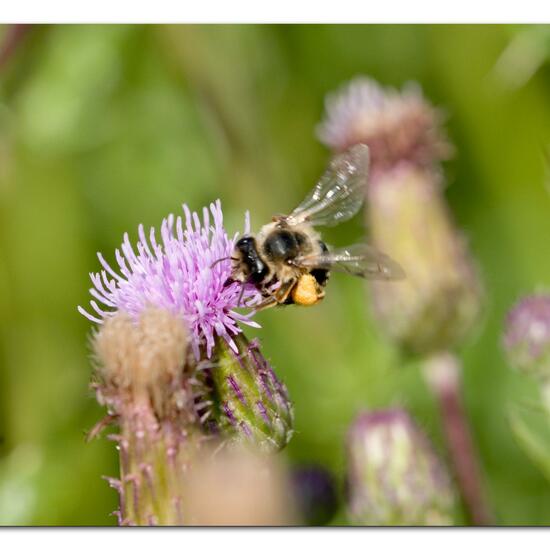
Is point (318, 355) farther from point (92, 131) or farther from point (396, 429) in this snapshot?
point (92, 131)

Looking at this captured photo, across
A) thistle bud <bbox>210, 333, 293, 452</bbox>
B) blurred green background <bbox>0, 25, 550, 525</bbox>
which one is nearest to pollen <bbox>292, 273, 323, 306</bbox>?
thistle bud <bbox>210, 333, 293, 452</bbox>

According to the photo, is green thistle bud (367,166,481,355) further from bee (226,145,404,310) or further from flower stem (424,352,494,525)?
bee (226,145,404,310)

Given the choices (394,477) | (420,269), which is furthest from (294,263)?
(420,269)

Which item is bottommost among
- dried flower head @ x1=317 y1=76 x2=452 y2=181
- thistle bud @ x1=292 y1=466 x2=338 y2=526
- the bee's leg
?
thistle bud @ x1=292 y1=466 x2=338 y2=526

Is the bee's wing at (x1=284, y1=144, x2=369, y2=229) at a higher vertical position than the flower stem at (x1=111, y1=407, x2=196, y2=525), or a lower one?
higher

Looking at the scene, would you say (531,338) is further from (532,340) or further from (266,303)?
(266,303)

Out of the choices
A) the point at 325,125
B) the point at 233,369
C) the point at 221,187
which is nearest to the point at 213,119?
the point at 221,187
